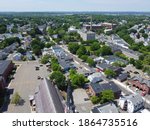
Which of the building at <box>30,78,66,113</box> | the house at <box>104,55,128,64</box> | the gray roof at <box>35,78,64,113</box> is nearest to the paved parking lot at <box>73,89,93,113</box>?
the building at <box>30,78,66,113</box>

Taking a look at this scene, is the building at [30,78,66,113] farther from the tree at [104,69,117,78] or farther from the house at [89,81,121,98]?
the tree at [104,69,117,78]

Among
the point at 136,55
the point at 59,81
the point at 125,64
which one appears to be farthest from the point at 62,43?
A: the point at 59,81

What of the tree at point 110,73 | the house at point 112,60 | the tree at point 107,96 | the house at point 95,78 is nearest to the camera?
the tree at point 107,96

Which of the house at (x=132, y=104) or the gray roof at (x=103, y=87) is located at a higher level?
the gray roof at (x=103, y=87)

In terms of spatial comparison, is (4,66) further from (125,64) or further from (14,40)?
(14,40)

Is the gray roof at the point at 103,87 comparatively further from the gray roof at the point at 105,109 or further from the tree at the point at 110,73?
the tree at the point at 110,73

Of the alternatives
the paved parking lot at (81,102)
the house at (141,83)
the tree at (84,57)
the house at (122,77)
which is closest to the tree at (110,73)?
the house at (122,77)

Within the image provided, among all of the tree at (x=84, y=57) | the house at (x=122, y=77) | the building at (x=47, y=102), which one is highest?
the building at (x=47, y=102)
